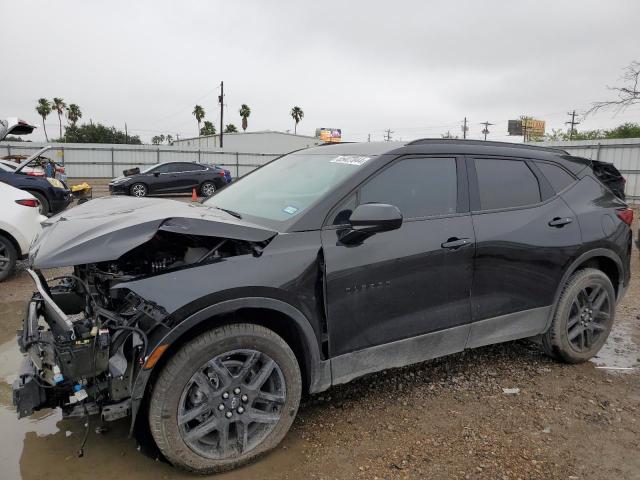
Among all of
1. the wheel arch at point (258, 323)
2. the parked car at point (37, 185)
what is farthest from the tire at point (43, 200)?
the wheel arch at point (258, 323)

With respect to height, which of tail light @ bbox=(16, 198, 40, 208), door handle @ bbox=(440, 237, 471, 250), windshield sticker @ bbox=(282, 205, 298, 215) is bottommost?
door handle @ bbox=(440, 237, 471, 250)

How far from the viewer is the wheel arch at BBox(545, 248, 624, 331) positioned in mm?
3799

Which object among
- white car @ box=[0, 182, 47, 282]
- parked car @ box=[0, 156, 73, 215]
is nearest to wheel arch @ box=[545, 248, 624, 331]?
white car @ box=[0, 182, 47, 282]

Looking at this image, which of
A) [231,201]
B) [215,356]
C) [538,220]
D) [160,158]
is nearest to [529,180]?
[538,220]

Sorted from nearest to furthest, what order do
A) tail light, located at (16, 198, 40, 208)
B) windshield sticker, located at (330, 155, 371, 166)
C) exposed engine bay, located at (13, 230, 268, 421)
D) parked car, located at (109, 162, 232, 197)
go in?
exposed engine bay, located at (13, 230, 268, 421) → windshield sticker, located at (330, 155, 371, 166) → tail light, located at (16, 198, 40, 208) → parked car, located at (109, 162, 232, 197)

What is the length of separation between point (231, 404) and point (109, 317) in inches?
29.9

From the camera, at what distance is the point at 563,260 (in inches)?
147

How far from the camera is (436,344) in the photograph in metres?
3.18

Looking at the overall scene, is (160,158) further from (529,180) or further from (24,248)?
(529,180)

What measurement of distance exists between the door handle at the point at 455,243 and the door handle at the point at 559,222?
919 millimetres

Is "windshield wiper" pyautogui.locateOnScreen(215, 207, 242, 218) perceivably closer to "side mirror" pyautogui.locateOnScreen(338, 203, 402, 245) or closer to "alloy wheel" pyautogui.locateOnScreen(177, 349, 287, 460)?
"side mirror" pyautogui.locateOnScreen(338, 203, 402, 245)

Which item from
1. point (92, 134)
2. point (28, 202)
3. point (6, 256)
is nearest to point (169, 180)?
point (28, 202)

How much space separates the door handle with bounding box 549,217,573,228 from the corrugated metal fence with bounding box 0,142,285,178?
79.9 feet

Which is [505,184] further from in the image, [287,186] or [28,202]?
[28,202]
